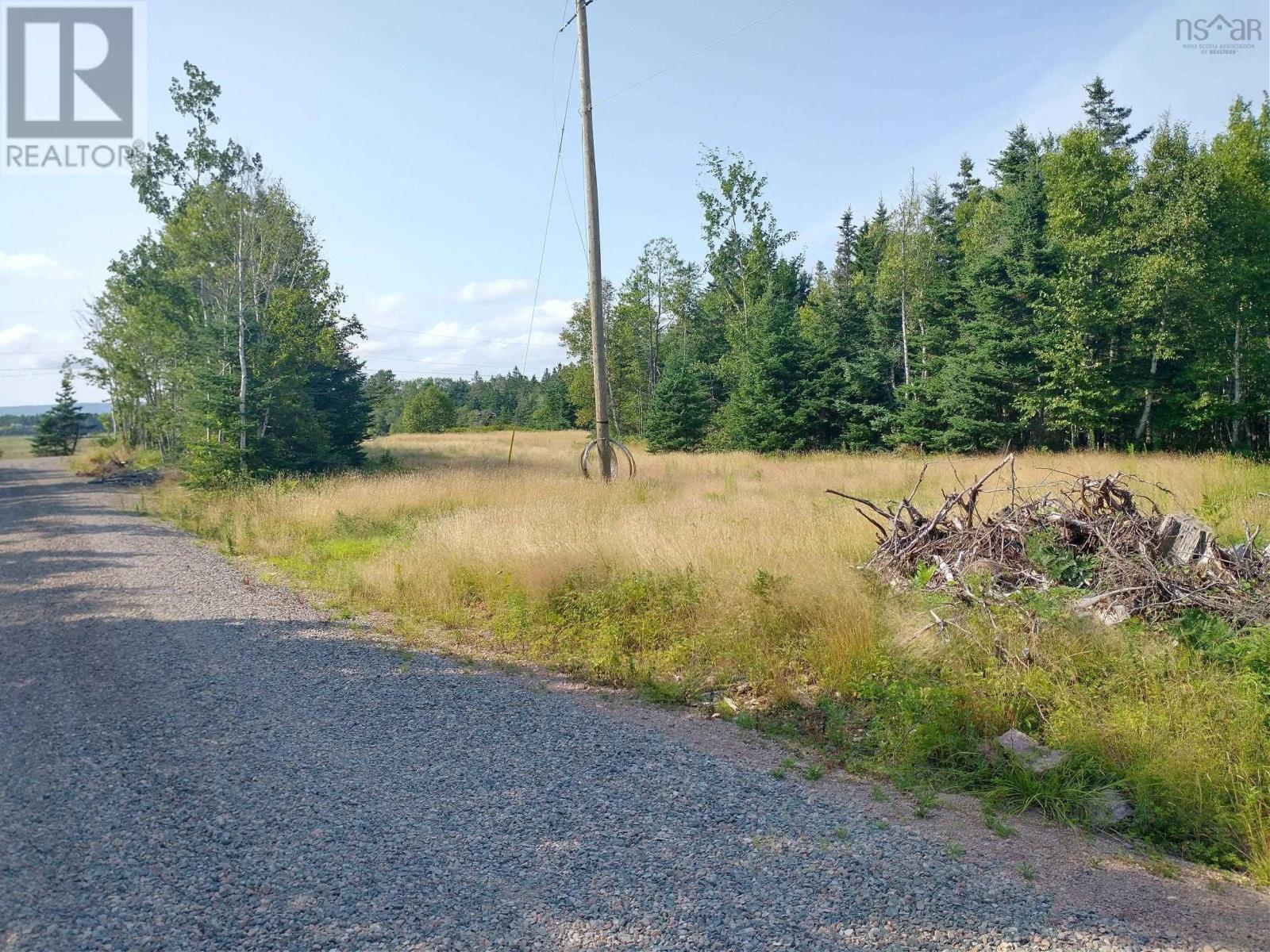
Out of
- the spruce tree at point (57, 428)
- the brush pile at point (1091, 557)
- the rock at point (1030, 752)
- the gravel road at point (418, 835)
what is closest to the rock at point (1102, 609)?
the brush pile at point (1091, 557)

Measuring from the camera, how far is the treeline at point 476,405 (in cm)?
6088

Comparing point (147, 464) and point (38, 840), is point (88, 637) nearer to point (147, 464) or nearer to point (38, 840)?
point (38, 840)

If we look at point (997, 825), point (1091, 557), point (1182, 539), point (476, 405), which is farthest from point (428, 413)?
point (997, 825)

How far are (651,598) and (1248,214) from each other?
26884 mm

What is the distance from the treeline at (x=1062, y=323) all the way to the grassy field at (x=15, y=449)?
43.3 m

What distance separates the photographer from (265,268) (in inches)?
842

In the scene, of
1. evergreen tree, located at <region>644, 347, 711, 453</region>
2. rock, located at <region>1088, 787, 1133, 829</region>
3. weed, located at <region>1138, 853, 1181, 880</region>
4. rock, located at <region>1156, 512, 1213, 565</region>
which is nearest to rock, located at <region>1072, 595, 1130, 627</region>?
rock, located at <region>1156, 512, 1213, 565</region>

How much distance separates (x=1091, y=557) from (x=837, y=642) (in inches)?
104

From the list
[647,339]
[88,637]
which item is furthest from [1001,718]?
[647,339]

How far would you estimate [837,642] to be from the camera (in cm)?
573

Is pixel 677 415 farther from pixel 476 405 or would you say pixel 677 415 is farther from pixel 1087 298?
pixel 476 405

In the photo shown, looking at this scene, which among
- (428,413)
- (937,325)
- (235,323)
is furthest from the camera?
(428,413)

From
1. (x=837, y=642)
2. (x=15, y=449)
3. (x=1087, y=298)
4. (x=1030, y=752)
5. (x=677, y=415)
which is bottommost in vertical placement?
(x=1030, y=752)

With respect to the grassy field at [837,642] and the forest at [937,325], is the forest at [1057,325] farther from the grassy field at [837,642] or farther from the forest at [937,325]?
the grassy field at [837,642]
